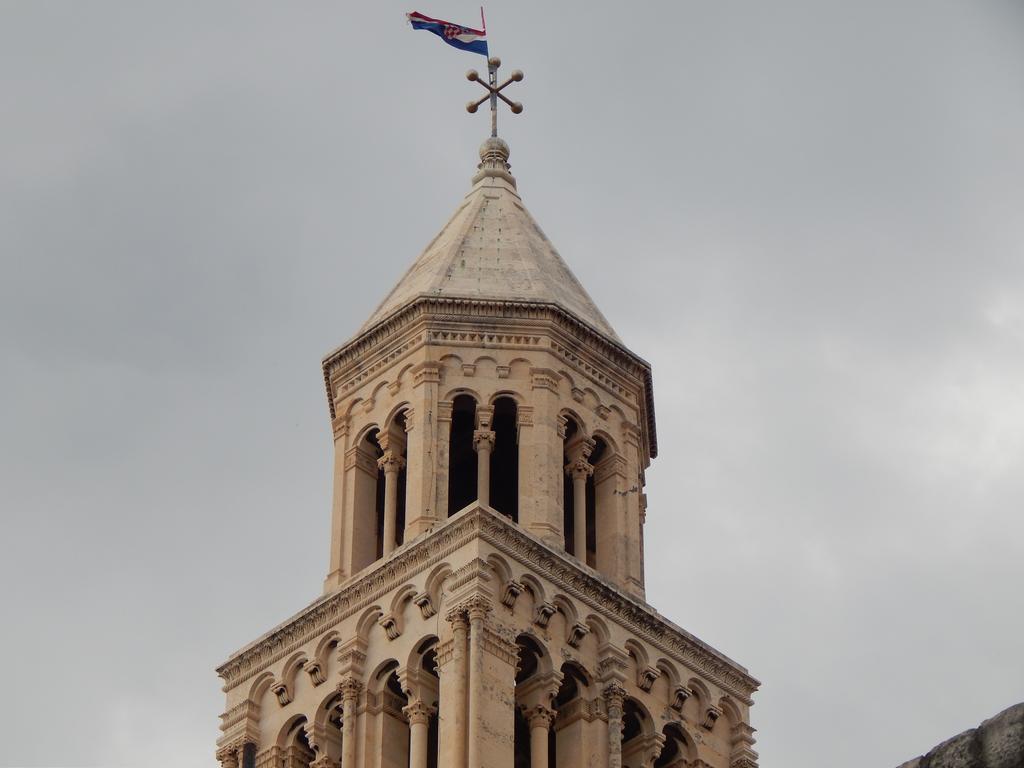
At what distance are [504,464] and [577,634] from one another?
5534 mm

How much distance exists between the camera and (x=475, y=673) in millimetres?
40500

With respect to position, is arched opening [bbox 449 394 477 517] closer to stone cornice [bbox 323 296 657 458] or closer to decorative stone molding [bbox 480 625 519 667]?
stone cornice [bbox 323 296 657 458]

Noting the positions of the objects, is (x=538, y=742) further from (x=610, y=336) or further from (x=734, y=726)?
(x=610, y=336)

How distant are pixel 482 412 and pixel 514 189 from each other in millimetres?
9131

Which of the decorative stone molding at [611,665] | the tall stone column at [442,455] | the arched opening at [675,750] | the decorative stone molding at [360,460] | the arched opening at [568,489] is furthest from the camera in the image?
the decorative stone molding at [360,460]

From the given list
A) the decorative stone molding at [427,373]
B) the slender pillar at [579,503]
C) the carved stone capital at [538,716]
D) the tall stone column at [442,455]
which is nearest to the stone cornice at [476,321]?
the decorative stone molding at [427,373]

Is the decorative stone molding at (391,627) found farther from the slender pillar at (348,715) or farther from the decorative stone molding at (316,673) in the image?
the decorative stone molding at (316,673)

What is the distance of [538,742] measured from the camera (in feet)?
135

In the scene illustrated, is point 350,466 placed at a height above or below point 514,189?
below

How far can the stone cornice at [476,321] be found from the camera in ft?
154

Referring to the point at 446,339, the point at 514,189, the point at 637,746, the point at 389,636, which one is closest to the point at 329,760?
the point at 389,636

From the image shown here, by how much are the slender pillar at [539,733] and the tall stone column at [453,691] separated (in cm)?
161

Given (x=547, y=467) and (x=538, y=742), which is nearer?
(x=538, y=742)

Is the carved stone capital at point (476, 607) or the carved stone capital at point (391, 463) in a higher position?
the carved stone capital at point (391, 463)
